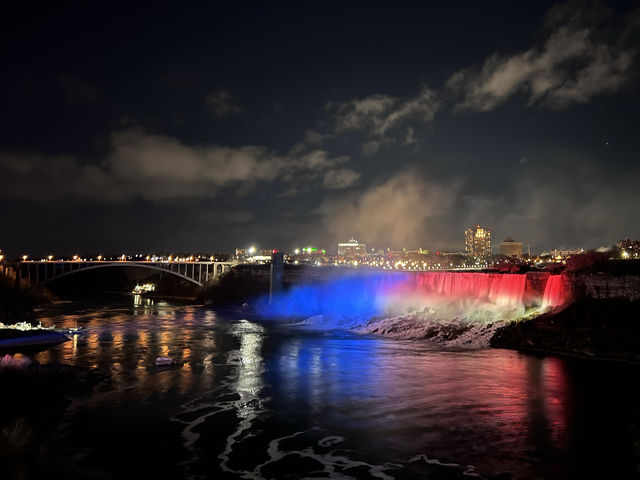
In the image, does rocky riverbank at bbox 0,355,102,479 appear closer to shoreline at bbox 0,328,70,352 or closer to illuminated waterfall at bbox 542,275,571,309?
shoreline at bbox 0,328,70,352

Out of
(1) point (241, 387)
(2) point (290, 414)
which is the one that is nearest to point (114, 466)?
(2) point (290, 414)

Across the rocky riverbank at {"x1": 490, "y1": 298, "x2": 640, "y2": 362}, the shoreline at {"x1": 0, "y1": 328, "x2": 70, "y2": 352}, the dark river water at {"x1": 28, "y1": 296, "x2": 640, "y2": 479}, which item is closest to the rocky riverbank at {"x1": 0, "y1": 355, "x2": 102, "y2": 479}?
the dark river water at {"x1": 28, "y1": 296, "x2": 640, "y2": 479}

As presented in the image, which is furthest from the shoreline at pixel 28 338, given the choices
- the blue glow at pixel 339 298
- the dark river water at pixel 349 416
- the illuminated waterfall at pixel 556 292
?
the illuminated waterfall at pixel 556 292

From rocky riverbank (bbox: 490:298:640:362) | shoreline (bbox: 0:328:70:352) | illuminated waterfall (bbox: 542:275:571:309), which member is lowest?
shoreline (bbox: 0:328:70:352)

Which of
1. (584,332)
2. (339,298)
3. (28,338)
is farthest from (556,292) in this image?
(28,338)

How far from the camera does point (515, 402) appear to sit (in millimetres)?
20578

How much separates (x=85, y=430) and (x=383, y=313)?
41.5m

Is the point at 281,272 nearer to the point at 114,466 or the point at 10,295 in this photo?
the point at 10,295

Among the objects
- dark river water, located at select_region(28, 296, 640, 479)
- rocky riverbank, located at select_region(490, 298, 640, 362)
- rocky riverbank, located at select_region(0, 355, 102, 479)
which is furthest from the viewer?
rocky riverbank, located at select_region(490, 298, 640, 362)

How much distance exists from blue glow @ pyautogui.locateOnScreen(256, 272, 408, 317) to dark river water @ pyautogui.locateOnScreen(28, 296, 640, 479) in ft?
88.4

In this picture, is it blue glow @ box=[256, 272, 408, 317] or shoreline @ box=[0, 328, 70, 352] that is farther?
blue glow @ box=[256, 272, 408, 317]

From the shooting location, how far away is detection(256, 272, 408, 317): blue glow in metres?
60.9

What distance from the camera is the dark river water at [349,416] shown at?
13703mm

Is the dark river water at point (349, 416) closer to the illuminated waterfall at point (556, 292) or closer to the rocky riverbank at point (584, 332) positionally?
the rocky riverbank at point (584, 332)
